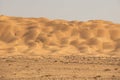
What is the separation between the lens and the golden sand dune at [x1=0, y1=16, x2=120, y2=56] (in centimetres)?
6066

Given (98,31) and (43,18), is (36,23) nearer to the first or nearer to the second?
(43,18)

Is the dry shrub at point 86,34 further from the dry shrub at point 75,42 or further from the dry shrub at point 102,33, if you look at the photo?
the dry shrub at point 75,42

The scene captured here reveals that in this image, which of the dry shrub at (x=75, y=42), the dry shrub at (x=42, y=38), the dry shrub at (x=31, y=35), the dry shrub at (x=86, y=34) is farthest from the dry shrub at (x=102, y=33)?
the dry shrub at (x=31, y=35)

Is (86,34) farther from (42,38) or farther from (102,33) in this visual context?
(42,38)

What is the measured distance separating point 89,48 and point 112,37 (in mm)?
9872

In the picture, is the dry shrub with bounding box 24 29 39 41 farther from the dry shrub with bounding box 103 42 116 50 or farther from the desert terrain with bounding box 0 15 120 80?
the dry shrub with bounding box 103 42 116 50

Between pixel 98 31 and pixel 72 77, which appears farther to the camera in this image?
pixel 98 31

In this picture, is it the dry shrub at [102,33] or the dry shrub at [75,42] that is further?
the dry shrub at [102,33]

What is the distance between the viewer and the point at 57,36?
227ft

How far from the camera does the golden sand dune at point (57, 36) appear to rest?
60656mm

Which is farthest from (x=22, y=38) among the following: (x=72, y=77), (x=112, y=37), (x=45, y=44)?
(x=72, y=77)

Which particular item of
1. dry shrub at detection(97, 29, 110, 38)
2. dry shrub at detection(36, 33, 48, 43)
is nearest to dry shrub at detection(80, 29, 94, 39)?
dry shrub at detection(97, 29, 110, 38)

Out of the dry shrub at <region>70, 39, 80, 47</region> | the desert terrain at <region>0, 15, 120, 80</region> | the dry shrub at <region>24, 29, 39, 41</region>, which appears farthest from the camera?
the dry shrub at <region>24, 29, 39, 41</region>

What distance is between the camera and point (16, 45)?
62.3 m
